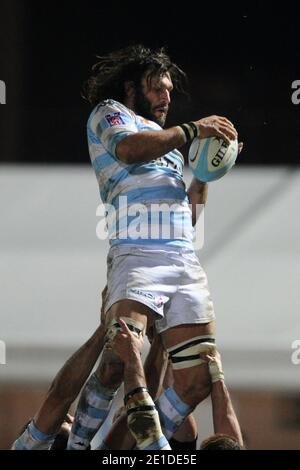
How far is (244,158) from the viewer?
7957 mm

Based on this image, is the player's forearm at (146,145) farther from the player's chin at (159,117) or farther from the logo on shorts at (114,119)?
the player's chin at (159,117)

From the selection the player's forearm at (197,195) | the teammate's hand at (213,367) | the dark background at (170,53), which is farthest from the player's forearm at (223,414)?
the dark background at (170,53)

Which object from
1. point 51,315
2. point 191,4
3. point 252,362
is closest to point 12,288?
point 51,315

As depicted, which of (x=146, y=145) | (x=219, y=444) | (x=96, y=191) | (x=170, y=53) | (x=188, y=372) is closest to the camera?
(x=219, y=444)

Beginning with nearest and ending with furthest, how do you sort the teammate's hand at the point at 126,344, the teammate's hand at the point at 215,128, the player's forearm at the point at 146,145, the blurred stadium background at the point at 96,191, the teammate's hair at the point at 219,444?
the teammate's hair at the point at 219,444
the teammate's hand at the point at 126,344
the player's forearm at the point at 146,145
the teammate's hand at the point at 215,128
the blurred stadium background at the point at 96,191

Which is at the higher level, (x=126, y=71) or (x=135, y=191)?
(x=126, y=71)

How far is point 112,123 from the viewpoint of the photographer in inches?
174

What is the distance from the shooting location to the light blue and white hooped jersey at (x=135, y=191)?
14.6 feet

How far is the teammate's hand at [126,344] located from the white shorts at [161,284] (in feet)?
0.55

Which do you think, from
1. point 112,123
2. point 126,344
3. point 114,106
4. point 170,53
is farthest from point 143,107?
point 170,53

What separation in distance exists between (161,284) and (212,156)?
1.76 feet

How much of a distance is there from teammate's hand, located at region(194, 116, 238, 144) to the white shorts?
0.46m

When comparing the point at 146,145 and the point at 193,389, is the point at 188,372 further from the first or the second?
the point at 146,145
